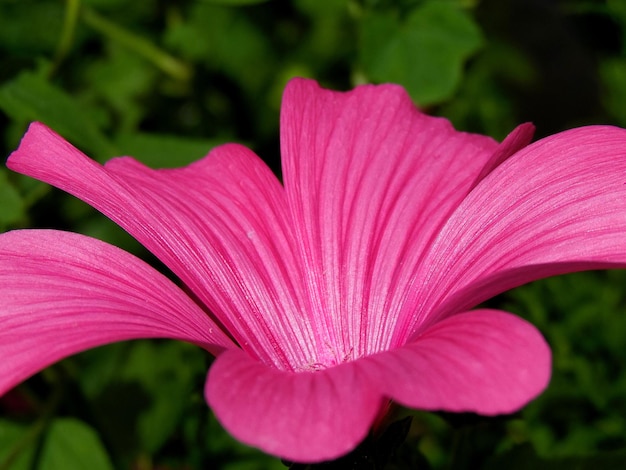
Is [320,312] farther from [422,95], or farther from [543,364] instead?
[422,95]

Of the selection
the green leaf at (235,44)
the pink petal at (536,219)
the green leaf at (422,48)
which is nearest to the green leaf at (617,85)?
the green leaf at (422,48)

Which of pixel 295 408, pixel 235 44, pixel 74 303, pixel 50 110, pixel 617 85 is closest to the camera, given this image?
pixel 295 408

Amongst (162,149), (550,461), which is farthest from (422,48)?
(550,461)

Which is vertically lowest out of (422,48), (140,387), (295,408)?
(140,387)

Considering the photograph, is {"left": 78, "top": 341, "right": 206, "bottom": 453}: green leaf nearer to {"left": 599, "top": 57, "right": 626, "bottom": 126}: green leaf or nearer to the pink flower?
the pink flower

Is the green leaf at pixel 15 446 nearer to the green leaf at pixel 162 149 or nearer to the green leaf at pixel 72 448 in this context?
the green leaf at pixel 72 448

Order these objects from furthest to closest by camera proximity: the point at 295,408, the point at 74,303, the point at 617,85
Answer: the point at 617,85 → the point at 74,303 → the point at 295,408

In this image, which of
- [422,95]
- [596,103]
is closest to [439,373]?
[422,95]

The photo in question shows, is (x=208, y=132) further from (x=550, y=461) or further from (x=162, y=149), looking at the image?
(x=550, y=461)
